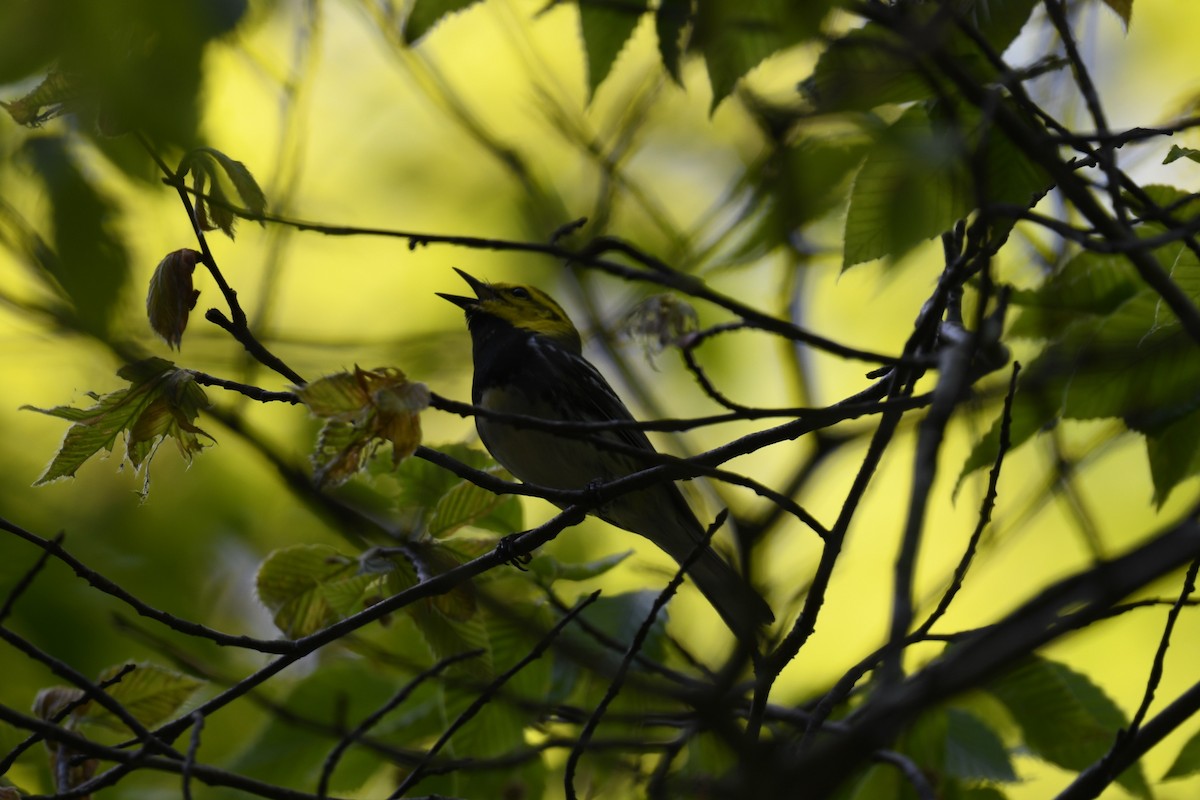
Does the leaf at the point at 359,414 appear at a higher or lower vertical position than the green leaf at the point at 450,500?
lower

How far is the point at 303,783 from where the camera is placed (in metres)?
3.58

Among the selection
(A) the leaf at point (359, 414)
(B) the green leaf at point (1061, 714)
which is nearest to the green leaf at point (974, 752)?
(B) the green leaf at point (1061, 714)

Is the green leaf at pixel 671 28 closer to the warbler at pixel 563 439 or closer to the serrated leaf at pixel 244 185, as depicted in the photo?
the serrated leaf at pixel 244 185

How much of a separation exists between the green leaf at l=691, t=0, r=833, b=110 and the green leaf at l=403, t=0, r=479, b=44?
55 centimetres

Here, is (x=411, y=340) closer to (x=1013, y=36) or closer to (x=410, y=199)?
Result: (x=410, y=199)

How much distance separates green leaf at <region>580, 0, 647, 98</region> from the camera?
2.65 meters

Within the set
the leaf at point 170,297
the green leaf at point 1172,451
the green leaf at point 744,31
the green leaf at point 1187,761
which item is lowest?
the green leaf at point 1187,761

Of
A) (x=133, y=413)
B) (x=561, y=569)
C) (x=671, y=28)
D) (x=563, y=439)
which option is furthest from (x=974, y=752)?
(x=133, y=413)

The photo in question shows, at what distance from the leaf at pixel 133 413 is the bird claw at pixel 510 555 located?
0.95 meters

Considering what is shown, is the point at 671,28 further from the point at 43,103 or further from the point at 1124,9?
the point at 43,103

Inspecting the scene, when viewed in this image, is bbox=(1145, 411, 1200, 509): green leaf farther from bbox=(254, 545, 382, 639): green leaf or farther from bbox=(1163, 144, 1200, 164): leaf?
bbox=(254, 545, 382, 639): green leaf

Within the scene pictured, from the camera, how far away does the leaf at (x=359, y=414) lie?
2.23 m

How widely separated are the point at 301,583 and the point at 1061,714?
7.09 ft

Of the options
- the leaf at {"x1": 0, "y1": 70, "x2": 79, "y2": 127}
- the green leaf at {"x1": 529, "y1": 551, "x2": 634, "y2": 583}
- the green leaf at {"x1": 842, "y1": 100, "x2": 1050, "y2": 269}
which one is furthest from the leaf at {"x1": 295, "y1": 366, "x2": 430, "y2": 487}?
the green leaf at {"x1": 529, "y1": 551, "x2": 634, "y2": 583}
